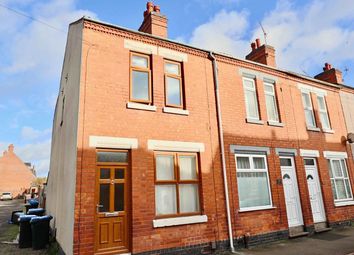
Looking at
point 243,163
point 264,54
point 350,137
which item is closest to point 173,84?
point 243,163

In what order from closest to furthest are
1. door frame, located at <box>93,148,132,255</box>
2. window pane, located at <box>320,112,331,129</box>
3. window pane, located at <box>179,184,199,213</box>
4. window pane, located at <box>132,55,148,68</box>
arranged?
door frame, located at <box>93,148,132,255</box> < window pane, located at <box>179,184,199,213</box> < window pane, located at <box>132,55,148,68</box> < window pane, located at <box>320,112,331,129</box>

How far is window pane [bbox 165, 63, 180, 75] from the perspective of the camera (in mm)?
9137

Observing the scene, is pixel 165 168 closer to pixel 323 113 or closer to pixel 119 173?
Answer: pixel 119 173

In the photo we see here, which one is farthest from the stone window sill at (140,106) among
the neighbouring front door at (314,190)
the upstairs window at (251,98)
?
the neighbouring front door at (314,190)

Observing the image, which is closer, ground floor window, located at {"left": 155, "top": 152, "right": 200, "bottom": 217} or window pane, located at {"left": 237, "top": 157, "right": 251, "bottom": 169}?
ground floor window, located at {"left": 155, "top": 152, "right": 200, "bottom": 217}

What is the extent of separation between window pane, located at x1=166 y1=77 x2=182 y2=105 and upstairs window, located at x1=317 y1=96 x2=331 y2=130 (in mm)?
7909

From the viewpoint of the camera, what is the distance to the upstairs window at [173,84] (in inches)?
350

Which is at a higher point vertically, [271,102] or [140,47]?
[140,47]

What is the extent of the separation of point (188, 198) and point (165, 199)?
0.81 metres

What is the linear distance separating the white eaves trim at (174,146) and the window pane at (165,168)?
283 mm

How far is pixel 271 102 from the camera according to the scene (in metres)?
11.4

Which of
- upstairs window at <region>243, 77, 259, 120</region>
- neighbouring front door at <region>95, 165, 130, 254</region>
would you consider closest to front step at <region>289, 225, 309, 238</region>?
upstairs window at <region>243, 77, 259, 120</region>

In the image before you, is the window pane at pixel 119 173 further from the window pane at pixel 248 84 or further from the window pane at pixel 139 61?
the window pane at pixel 248 84

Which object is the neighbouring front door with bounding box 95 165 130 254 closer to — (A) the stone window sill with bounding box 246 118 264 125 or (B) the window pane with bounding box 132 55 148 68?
(B) the window pane with bounding box 132 55 148 68
